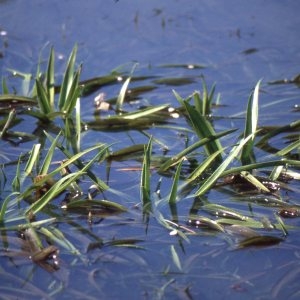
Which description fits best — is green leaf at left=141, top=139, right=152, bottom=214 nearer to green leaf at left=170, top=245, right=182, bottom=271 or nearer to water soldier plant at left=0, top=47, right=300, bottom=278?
water soldier plant at left=0, top=47, right=300, bottom=278

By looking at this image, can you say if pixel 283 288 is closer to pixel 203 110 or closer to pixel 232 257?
pixel 232 257

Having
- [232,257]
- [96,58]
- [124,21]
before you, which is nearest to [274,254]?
[232,257]

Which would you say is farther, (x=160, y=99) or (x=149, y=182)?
(x=160, y=99)

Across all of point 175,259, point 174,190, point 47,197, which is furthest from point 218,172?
point 47,197

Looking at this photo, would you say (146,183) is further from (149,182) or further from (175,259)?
(175,259)

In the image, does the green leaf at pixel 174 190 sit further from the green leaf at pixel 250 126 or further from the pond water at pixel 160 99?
the green leaf at pixel 250 126

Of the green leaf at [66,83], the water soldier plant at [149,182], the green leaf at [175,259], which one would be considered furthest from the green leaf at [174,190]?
the green leaf at [66,83]
